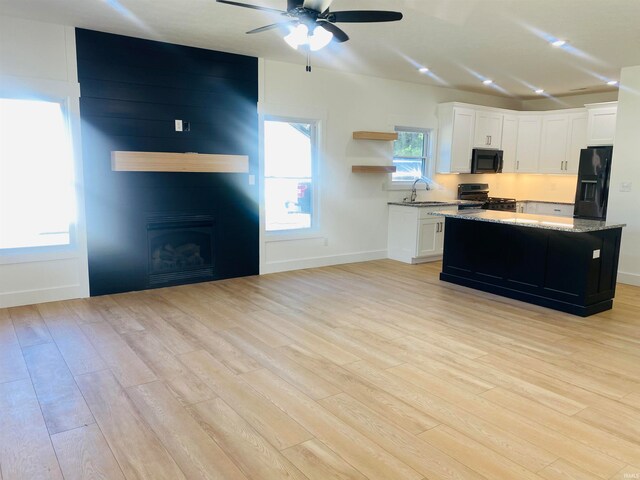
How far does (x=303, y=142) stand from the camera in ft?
A: 21.1

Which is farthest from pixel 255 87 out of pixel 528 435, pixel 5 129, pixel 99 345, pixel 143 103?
pixel 528 435

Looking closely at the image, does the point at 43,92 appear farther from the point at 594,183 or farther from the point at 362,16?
the point at 594,183

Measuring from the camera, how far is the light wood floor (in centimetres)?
225

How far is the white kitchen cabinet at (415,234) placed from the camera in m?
6.92

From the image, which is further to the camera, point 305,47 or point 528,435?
point 305,47

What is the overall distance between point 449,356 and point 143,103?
4.08 meters

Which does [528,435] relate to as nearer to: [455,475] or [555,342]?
[455,475]

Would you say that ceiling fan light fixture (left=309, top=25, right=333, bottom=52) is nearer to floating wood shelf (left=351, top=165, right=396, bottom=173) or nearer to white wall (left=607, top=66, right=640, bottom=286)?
floating wood shelf (left=351, top=165, right=396, bottom=173)

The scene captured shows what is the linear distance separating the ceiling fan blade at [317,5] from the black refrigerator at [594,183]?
5.22m

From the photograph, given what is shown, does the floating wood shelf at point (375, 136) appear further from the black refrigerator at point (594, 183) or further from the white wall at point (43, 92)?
the white wall at point (43, 92)

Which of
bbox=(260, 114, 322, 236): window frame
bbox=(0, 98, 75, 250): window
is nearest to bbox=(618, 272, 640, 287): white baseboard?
bbox=(260, 114, 322, 236): window frame

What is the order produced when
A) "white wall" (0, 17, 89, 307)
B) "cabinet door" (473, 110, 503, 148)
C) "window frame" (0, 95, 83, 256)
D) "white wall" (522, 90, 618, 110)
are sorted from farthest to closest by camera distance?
"cabinet door" (473, 110, 503, 148)
"white wall" (522, 90, 618, 110)
"window frame" (0, 95, 83, 256)
"white wall" (0, 17, 89, 307)

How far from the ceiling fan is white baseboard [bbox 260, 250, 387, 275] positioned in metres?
3.46

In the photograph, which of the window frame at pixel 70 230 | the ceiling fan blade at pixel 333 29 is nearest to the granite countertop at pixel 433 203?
the ceiling fan blade at pixel 333 29
